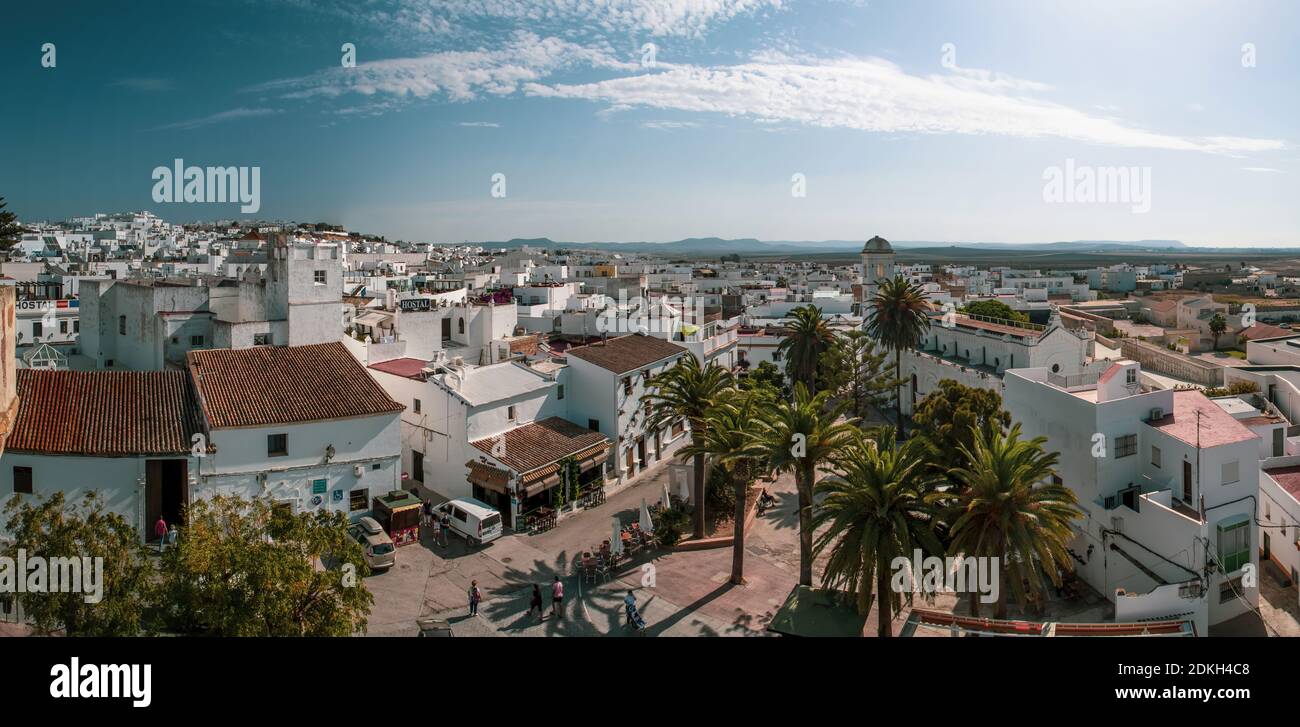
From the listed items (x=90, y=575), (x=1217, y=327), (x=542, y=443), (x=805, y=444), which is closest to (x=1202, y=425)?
(x=805, y=444)

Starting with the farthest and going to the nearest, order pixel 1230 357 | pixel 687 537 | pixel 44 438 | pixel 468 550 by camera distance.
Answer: pixel 1230 357 < pixel 687 537 < pixel 468 550 < pixel 44 438

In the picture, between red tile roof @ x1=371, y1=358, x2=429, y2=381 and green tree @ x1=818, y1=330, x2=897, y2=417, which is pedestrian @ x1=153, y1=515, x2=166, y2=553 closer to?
red tile roof @ x1=371, y1=358, x2=429, y2=381

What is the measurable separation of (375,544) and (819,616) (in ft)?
36.6

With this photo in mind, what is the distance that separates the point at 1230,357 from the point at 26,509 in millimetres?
74146

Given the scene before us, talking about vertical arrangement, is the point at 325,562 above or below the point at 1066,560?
below

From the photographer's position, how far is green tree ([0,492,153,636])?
9828mm

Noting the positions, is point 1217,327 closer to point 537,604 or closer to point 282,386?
point 537,604

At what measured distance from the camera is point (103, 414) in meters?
19.0

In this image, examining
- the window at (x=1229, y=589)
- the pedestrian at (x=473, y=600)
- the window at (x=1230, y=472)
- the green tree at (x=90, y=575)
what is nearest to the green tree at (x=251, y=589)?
the green tree at (x=90, y=575)

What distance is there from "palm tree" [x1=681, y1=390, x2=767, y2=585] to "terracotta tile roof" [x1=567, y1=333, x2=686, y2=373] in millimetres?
6967

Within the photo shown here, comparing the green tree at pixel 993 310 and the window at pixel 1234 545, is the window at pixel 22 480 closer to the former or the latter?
the window at pixel 1234 545
